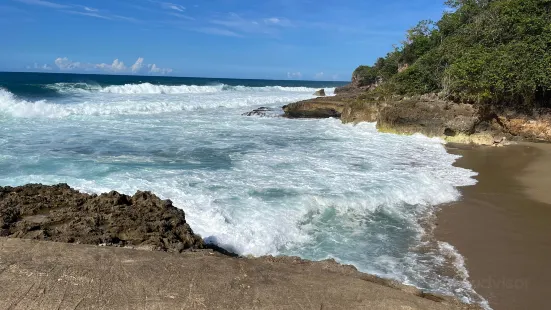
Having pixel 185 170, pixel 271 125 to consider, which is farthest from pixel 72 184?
pixel 271 125

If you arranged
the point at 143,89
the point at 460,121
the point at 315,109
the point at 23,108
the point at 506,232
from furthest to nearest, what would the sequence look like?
the point at 143,89 → the point at 315,109 → the point at 23,108 → the point at 460,121 → the point at 506,232

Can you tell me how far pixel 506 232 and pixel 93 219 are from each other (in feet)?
21.4

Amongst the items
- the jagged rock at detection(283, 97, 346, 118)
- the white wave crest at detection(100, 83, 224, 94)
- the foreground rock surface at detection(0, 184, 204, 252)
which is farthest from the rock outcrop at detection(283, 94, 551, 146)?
the white wave crest at detection(100, 83, 224, 94)

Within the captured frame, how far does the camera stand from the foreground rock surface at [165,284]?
2.55 m

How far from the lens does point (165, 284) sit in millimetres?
2766

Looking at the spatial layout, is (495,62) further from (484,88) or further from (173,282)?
(173,282)

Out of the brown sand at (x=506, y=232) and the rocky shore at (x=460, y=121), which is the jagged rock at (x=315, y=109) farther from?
the brown sand at (x=506, y=232)

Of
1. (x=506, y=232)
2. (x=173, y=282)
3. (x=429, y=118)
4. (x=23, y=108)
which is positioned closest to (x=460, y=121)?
(x=429, y=118)

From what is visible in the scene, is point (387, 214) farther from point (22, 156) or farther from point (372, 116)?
point (372, 116)

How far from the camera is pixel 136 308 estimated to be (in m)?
2.51

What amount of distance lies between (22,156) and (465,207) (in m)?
11.0

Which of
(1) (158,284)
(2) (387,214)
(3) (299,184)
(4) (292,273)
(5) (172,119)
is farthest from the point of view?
(5) (172,119)

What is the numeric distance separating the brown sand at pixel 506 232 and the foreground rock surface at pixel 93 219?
151 inches

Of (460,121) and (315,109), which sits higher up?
(460,121)
